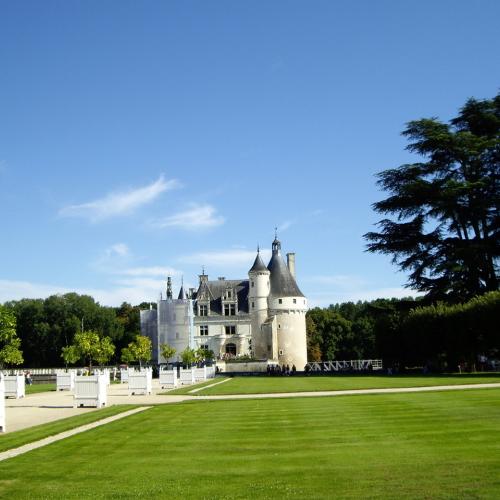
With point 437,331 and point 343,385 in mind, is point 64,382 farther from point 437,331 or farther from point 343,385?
point 437,331

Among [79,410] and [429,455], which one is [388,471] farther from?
[79,410]

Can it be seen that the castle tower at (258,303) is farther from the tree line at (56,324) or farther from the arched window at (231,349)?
the tree line at (56,324)

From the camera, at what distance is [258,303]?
255 feet

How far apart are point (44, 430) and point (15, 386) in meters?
15.9

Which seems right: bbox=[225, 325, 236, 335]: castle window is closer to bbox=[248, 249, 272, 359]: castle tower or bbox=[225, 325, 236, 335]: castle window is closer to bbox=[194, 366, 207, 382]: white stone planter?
bbox=[248, 249, 272, 359]: castle tower

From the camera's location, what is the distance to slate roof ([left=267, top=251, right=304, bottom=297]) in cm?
7800

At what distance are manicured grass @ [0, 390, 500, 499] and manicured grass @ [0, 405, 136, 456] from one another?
0.80 metres

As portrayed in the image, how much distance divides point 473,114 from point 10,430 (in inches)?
1526

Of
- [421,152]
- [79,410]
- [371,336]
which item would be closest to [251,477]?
[79,410]

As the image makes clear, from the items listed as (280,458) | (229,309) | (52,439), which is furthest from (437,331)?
(229,309)

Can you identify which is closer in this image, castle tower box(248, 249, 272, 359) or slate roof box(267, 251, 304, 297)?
castle tower box(248, 249, 272, 359)

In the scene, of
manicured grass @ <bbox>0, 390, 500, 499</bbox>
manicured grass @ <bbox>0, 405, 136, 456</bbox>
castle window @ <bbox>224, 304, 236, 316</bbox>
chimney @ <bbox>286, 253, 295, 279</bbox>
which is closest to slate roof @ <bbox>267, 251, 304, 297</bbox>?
chimney @ <bbox>286, 253, 295, 279</bbox>

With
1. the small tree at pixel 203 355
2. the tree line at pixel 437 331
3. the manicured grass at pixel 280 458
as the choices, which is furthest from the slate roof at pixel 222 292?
the manicured grass at pixel 280 458

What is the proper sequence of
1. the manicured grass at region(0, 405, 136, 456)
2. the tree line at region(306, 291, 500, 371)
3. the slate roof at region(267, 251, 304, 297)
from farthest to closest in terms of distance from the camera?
the slate roof at region(267, 251, 304, 297) → the tree line at region(306, 291, 500, 371) → the manicured grass at region(0, 405, 136, 456)
